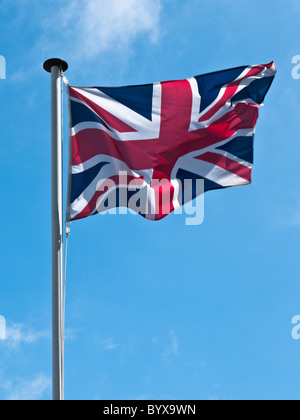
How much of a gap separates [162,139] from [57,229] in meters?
3.26

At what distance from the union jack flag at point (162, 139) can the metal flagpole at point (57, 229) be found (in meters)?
0.58

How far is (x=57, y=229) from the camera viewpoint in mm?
12531

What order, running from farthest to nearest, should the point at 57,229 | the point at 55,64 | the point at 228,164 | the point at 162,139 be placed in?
the point at 162,139 < the point at 228,164 < the point at 55,64 < the point at 57,229

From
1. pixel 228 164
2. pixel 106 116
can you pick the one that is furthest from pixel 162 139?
pixel 228 164

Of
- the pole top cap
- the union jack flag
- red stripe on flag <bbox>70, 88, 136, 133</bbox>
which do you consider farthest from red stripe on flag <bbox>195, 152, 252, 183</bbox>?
the pole top cap

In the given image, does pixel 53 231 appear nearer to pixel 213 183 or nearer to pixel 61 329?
pixel 61 329

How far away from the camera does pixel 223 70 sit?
15055 mm

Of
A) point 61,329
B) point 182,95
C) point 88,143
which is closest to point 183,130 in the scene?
point 182,95

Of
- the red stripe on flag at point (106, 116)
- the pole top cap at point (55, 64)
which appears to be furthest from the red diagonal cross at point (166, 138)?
the pole top cap at point (55, 64)

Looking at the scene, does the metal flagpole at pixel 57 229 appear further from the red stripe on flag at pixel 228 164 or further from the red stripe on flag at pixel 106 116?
the red stripe on flag at pixel 228 164

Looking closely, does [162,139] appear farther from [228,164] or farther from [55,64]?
[55,64]

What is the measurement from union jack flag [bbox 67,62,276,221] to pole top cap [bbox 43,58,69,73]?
0.61m

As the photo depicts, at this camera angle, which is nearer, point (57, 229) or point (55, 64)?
point (57, 229)
